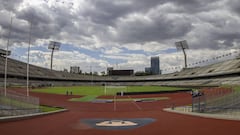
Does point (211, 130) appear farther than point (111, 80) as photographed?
No

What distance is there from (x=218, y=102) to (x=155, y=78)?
343 ft

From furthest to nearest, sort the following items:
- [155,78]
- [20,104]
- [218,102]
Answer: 1. [155,78]
2. [218,102]
3. [20,104]

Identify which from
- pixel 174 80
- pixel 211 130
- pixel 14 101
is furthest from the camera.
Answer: pixel 174 80

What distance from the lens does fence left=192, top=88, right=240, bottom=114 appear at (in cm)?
2308

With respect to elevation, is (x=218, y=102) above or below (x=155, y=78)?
below

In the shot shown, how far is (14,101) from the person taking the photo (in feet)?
76.4

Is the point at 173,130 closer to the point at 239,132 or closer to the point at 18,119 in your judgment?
the point at 239,132

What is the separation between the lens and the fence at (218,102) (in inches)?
909

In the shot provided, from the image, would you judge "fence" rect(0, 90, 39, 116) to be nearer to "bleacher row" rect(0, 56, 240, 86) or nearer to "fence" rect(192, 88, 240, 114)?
"fence" rect(192, 88, 240, 114)

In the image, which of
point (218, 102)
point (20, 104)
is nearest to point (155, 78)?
point (218, 102)

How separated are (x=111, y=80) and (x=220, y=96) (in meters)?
117

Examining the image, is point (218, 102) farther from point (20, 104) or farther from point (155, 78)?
point (155, 78)

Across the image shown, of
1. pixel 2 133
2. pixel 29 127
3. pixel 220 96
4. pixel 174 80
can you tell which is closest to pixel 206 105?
pixel 220 96

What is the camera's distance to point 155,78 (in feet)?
421
